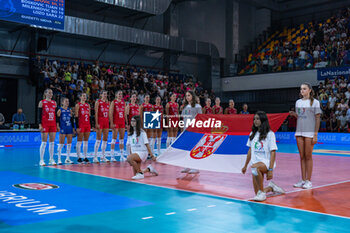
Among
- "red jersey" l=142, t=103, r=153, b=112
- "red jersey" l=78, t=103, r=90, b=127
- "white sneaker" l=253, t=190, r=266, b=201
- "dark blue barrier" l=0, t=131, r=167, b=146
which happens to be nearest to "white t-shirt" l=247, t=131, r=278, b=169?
"white sneaker" l=253, t=190, r=266, b=201

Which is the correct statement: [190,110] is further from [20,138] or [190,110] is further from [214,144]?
[20,138]

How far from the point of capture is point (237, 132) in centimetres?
851

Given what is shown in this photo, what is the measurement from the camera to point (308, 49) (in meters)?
28.3

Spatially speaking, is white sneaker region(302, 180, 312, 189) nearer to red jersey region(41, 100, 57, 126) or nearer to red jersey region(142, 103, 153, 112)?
red jersey region(142, 103, 153, 112)

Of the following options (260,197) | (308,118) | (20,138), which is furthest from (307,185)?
(20,138)

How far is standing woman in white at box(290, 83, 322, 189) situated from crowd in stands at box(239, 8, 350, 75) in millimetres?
18664

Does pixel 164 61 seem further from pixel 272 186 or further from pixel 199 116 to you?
pixel 272 186

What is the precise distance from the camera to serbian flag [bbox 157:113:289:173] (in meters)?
8.15

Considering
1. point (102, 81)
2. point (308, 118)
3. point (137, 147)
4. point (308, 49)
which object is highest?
point (308, 49)

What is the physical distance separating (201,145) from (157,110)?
15.6 ft

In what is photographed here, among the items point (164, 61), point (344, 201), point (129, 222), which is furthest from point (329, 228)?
point (164, 61)

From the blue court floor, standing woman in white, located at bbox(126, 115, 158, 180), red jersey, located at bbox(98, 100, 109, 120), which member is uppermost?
red jersey, located at bbox(98, 100, 109, 120)

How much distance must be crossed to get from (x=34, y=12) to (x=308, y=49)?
65.9 ft

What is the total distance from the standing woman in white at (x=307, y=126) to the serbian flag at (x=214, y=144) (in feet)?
1.43
